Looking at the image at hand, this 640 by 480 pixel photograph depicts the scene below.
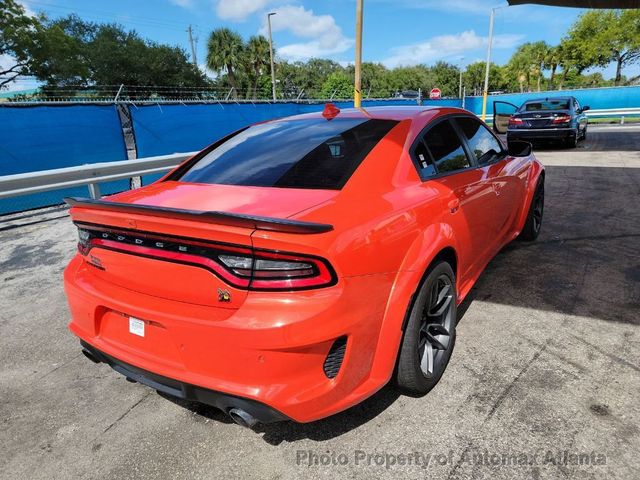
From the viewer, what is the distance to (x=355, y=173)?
232 centimetres

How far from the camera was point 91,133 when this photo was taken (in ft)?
27.9

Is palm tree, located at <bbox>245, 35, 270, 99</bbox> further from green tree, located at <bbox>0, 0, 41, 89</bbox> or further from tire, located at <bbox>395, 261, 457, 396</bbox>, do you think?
tire, located at <bbox>395, 261, 457, 396</bbox>

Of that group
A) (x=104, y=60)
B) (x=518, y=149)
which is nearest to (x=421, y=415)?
(x=518, y=149)

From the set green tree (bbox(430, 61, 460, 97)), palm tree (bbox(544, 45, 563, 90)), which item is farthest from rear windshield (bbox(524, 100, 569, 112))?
green tree (bbox(430, 61, 460, 97))

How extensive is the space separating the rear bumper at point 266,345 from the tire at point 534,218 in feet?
11.3

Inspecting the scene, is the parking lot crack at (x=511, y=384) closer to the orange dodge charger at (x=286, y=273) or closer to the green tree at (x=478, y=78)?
the orange dodge charger at (x=286, y=273)

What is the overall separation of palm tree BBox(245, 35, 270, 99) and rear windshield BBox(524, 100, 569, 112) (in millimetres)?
43346

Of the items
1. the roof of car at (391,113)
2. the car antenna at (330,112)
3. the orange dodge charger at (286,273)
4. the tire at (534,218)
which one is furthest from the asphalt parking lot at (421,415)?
the car antenna at (330,112)

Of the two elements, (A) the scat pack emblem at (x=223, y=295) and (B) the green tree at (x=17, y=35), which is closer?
(A) the scat pack emblem at (x=223, y=295)

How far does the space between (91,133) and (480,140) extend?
7613 millimetres

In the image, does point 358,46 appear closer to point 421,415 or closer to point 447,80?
point 421,415

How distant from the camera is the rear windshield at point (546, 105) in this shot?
13430 millimetres

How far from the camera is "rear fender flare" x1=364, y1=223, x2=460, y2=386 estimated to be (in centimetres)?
205

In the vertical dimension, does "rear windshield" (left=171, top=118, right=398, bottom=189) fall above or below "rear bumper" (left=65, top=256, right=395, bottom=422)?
above
